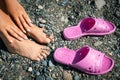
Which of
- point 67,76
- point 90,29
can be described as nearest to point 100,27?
point 90,29

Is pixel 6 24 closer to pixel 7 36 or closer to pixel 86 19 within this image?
pixel 7 36

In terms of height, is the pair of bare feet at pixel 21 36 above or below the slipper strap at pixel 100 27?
above

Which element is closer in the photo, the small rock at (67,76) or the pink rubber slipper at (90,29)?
the small rock at (67,76)

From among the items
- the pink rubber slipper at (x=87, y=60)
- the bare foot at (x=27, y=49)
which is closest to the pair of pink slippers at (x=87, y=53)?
the pink rubber slipper at (x=87, y=60)

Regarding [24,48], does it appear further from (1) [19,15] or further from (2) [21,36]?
(1) [19,15]

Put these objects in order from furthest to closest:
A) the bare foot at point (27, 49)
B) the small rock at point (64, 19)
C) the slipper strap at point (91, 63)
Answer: the small rock at point (64, 19) < the bare foot at point (27, 49) < the slipper strap at point (91, 63)

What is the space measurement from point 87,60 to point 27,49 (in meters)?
0.42

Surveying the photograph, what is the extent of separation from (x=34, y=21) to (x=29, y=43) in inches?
9.3

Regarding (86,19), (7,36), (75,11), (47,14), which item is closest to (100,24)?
(86,19)

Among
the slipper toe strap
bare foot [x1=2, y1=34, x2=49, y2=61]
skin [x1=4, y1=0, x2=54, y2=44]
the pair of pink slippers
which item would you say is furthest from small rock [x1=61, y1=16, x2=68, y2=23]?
the slipper toe strap

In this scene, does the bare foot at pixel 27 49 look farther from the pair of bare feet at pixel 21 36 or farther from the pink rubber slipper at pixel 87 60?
the pink rubber slipper at pixel 87 60

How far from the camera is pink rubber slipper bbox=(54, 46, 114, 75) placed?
6.60 feet

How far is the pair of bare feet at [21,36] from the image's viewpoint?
6.88 ft

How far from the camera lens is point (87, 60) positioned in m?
2.01
